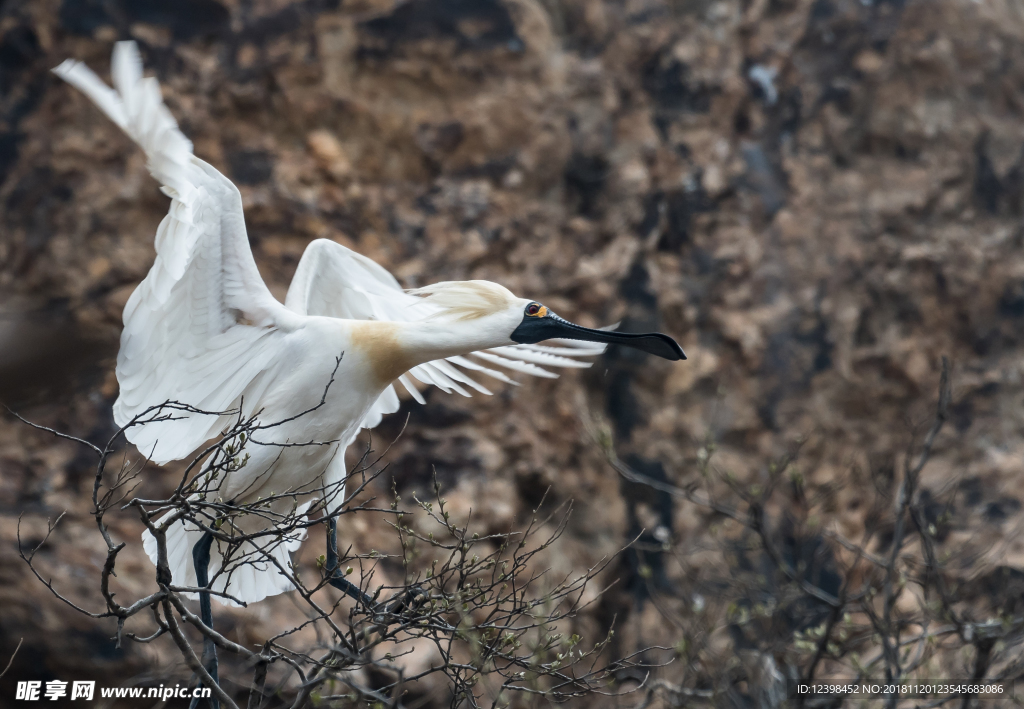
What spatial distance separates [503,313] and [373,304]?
3.05ft

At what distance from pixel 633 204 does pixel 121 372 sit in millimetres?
4267

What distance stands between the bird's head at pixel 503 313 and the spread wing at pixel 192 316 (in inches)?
23.9

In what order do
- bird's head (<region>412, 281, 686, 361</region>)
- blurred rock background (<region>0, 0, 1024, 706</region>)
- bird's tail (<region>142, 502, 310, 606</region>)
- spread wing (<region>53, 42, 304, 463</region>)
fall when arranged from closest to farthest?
spread wing (<region>53, 42, 304, 463</region>)
bird's head (<region>412, 281, 686, 361</region>)
bird's tail (<region>142, 502, 310, 606</region>)
blurred rock background (<region>0, 0, 1024, 706</region>)

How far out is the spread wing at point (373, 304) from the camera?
4078 mm

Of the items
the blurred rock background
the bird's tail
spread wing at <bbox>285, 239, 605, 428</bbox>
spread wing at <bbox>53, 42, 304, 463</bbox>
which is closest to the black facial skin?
spread wing at <bbox>285, 239, 605, 428</bbox>

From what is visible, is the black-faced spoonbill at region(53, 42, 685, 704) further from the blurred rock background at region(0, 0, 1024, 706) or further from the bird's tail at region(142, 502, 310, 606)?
the blurred rock background at region(0, 0, 1024, 706)

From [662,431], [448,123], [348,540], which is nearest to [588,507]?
[662,431]

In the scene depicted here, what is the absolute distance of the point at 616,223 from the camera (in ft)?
21.5

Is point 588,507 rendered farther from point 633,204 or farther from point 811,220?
point 811,220

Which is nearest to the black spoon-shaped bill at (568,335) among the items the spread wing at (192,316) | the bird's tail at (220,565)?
the spread wing at (192,316)

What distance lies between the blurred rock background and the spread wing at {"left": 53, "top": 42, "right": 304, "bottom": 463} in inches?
76.1

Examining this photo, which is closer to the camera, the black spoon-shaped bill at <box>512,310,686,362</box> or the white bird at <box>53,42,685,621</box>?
the white bird at <box>53,42,685,621</box>

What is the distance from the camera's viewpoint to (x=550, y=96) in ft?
21.7

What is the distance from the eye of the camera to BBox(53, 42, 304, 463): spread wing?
2895 mm
